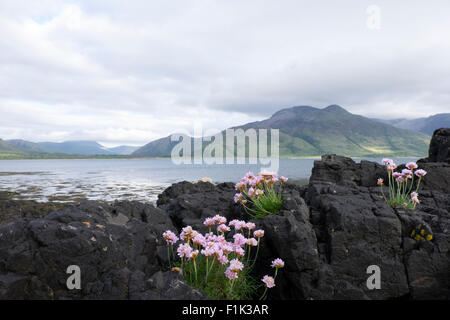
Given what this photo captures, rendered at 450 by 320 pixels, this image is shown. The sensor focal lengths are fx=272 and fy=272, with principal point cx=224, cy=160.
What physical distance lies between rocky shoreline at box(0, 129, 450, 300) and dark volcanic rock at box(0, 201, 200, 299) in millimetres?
18

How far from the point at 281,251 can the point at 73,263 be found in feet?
15.5

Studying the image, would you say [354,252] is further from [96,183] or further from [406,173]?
[96,183]


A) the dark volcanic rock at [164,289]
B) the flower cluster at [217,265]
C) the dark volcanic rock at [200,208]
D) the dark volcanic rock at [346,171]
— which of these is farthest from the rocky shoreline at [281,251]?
the dark volcanic rock at [346,171]

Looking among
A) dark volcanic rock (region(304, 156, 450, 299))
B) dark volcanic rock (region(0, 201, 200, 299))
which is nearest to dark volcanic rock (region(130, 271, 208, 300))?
dark volcanic rock (region(0, 201, 200, 299))

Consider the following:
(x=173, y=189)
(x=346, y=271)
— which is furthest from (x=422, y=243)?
(x=173, y=189)

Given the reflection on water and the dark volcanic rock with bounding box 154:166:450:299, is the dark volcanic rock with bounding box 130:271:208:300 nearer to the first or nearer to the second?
the dark volcanic rock with bounding box 154:166:450:299

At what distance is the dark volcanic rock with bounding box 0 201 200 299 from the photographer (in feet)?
16.4

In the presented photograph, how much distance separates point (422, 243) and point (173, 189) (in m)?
20.2

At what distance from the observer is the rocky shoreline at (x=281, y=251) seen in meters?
5.23

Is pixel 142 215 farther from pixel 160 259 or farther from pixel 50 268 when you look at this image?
pixel 50 268

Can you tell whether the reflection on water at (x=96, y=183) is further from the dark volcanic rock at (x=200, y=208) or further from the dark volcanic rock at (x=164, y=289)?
the dark volcanic rock at (x=164, y=289)

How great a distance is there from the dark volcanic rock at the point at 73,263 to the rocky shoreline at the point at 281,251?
0.02 m
